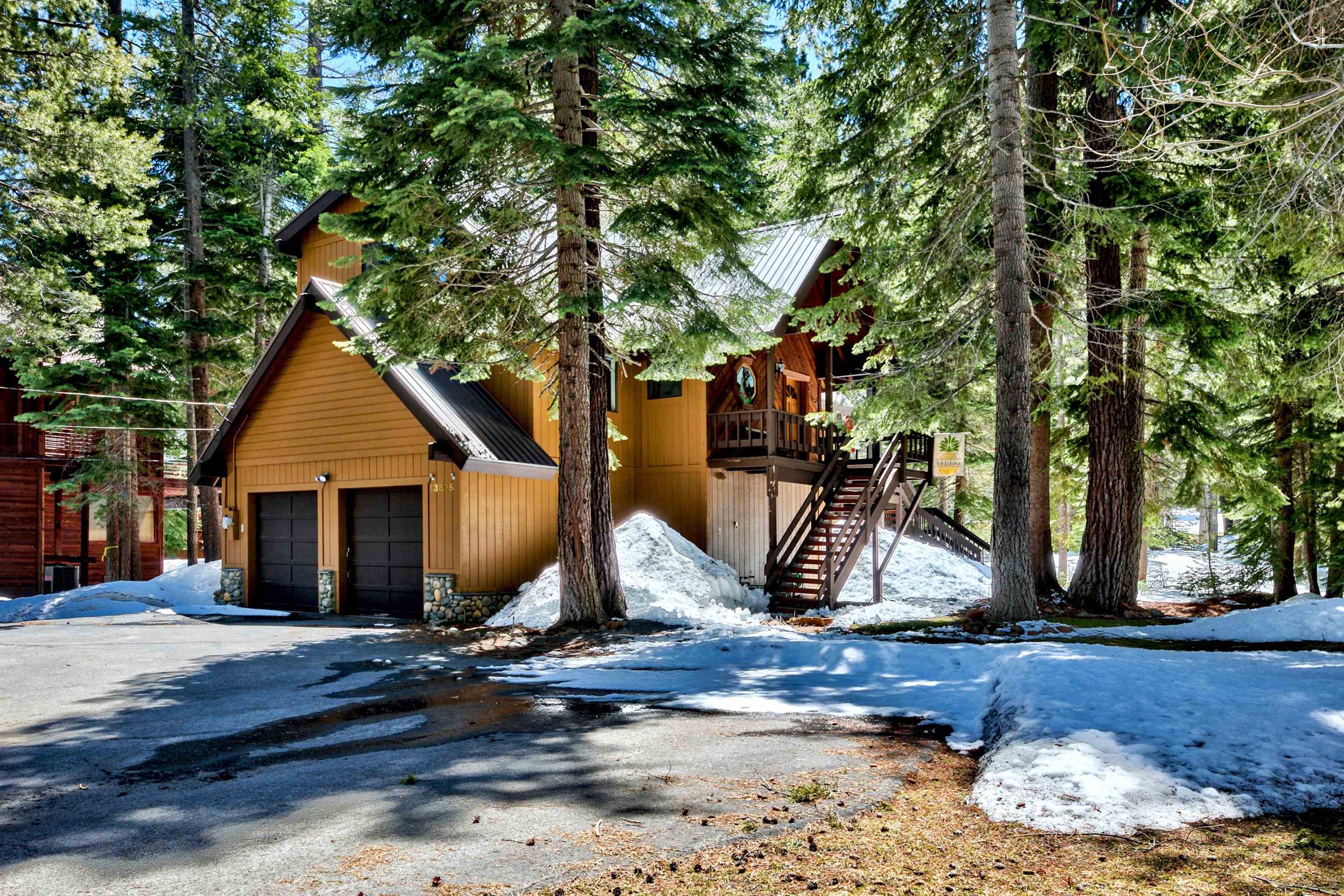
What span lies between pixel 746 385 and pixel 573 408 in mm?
8079

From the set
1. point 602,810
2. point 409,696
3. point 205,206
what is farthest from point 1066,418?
point 205,206

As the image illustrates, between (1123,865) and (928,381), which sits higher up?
(928,381)

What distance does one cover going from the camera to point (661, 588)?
554 inches

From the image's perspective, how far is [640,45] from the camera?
35.5 feet

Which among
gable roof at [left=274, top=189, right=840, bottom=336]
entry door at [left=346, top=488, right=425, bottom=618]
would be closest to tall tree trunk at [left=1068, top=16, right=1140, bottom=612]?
gable roof at [left=274, top=189, right=840, bottom=336]

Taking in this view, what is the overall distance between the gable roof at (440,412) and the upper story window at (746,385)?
4900mm

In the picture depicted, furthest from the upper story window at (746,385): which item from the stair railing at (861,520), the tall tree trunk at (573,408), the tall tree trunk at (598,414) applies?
the tall tree trunk at (573,408)

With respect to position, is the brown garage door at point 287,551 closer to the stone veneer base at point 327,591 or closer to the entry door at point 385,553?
the stone veneer base at point 327,591

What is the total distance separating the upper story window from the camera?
61.7 ft

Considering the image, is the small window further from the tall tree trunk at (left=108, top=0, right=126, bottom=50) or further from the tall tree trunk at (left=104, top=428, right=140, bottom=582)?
the tall tree trunk at (left=108, top=0, right=126, bottom=50)

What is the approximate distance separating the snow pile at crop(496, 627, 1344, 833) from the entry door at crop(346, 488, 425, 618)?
6.70 meters

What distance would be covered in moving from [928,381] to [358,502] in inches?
422

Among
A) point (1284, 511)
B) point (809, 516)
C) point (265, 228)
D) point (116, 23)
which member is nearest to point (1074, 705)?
point (809, 516)

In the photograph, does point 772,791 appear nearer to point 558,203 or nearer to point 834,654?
point 834,654
